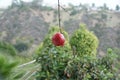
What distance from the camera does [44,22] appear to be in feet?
66.2

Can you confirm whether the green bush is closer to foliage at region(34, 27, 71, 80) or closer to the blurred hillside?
foliage at region(34, 27, 71, 80)

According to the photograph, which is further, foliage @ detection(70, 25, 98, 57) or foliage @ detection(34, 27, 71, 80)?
foliage @ detection(70, 25, 98, 57)

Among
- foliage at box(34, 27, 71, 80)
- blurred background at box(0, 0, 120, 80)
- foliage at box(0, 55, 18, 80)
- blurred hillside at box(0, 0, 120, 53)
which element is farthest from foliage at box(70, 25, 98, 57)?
blurred hillside at box(0, 0, 120, 53)

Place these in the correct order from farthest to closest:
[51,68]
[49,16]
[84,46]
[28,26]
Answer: [49,16] → [28,26] → [84,46] → [51,68]

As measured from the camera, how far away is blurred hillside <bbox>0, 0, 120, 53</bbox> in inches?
711

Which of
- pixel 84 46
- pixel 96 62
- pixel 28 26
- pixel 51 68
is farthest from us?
pixel 28 26

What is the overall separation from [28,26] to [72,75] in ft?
54.8

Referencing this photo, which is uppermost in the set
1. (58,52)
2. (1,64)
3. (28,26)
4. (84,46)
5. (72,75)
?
(1,64)

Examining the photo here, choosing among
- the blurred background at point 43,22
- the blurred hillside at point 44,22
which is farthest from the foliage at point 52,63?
the blurred hillside at point 44,22

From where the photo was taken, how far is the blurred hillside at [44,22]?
18.0m

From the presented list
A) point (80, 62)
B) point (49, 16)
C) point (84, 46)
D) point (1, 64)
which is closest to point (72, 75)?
point (80, 62)

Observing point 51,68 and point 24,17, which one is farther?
point 24,17

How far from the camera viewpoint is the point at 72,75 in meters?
2.70

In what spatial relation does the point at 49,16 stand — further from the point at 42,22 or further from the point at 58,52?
the point at 58,52
